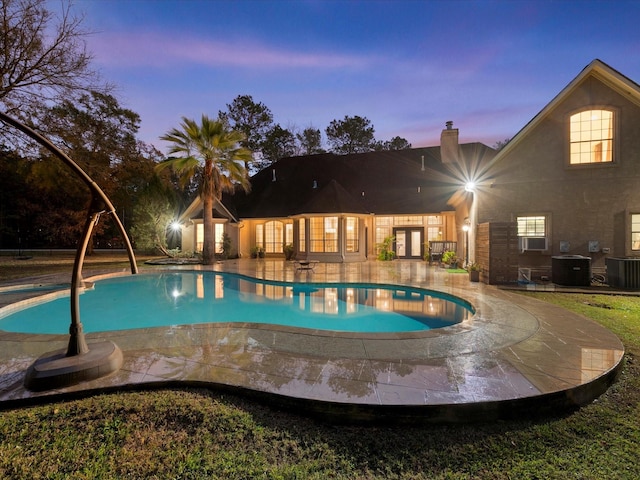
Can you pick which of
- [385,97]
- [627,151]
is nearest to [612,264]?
[627,151]

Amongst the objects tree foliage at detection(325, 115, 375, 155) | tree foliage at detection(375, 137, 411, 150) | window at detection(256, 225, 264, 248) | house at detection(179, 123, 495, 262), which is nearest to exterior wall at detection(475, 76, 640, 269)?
house at detection(179, 123, 495, 262)

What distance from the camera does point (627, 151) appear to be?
1056cm

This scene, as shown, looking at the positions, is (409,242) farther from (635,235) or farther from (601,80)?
(601,80)

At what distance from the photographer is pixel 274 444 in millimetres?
2609

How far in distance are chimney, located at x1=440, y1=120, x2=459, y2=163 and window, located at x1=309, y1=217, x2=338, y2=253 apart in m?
7.87

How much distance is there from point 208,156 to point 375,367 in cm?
1537

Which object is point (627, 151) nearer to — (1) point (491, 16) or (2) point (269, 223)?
(1) point (491, 16)

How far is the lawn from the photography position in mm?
2330

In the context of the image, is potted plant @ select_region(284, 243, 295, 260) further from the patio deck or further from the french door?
the patio deck

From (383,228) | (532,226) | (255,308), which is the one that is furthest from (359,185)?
(255,308)

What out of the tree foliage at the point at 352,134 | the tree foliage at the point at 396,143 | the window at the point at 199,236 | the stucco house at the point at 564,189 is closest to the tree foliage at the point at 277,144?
the tree foliage at the point at 352,134

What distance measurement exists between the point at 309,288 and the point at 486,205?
7.06 meters

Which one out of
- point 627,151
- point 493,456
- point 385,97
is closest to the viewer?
point 493,456

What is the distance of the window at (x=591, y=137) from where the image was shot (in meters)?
10.8
